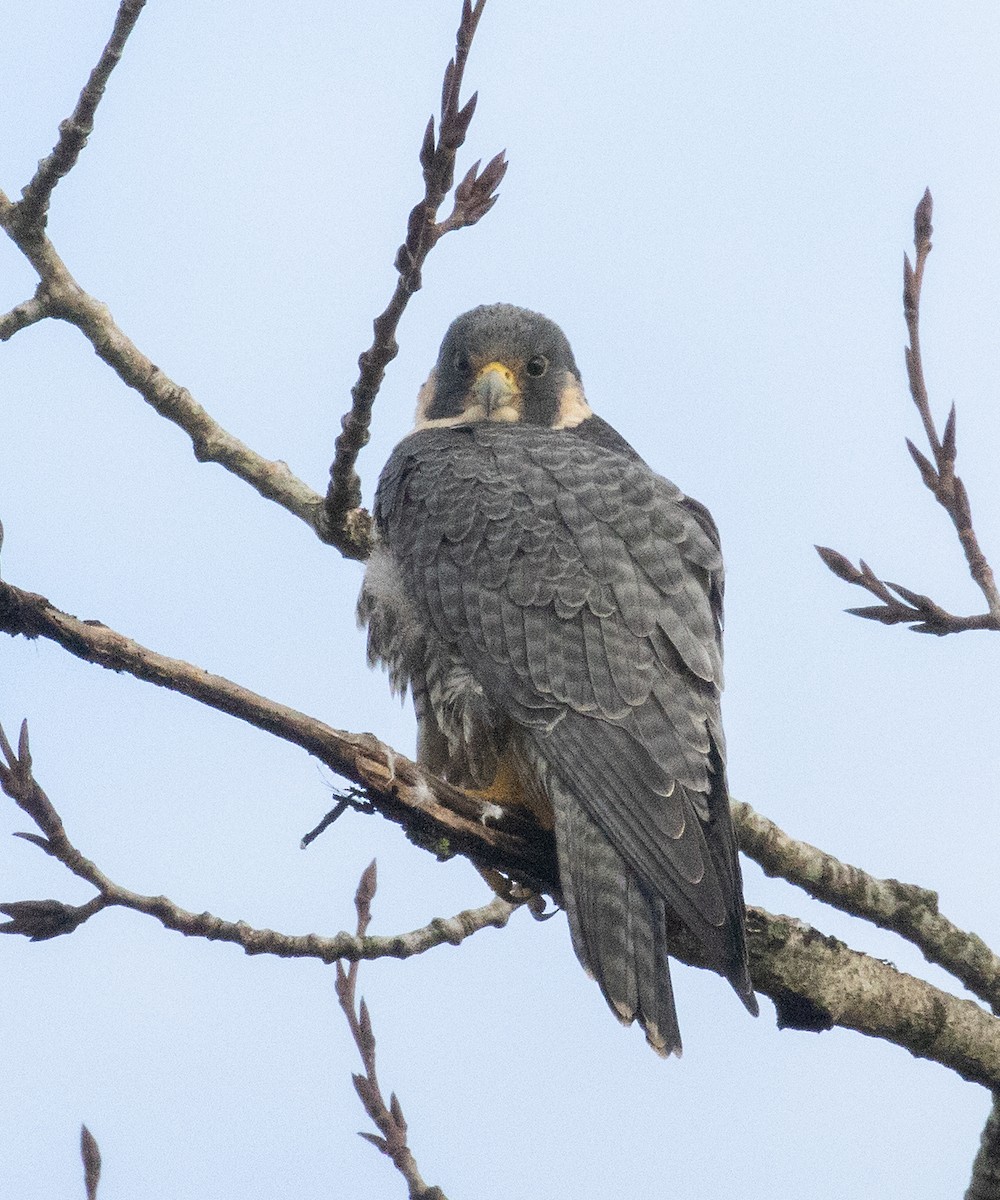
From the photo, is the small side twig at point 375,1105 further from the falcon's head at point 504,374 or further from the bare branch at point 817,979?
the falcon's head at point 504,374

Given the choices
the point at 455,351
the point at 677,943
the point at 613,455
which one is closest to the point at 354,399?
the point at 613,455

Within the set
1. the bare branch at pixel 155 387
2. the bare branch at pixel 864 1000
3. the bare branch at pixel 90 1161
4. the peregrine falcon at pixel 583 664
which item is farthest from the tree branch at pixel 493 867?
the bare branch at pixel 155 387

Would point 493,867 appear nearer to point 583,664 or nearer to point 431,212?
point 583,664

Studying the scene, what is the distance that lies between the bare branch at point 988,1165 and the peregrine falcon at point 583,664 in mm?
721

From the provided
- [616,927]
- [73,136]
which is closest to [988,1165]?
[616,927]

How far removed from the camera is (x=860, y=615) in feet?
8.76

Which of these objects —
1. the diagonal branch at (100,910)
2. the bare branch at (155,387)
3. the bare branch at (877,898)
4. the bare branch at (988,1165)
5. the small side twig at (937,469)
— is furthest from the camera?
the bare branch at (155,387)

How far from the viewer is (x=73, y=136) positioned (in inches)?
136

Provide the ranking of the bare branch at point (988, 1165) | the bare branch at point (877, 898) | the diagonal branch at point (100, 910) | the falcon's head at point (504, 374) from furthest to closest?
the falcon's head at point (504, 374), the bare branch at point (877, 898), the bare branch at point (988, 1165), the diagonal branch at point (100, 910)

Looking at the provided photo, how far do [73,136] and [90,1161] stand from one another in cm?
223

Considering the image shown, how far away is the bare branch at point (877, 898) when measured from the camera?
12.1 ft

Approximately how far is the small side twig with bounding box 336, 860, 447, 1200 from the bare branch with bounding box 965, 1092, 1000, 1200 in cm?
127

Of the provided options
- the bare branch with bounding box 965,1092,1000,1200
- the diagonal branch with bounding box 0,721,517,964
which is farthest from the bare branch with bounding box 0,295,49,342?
the bare branch with bounding box 965,1092,1000,1200

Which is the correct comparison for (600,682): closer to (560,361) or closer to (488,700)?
(488,700)
